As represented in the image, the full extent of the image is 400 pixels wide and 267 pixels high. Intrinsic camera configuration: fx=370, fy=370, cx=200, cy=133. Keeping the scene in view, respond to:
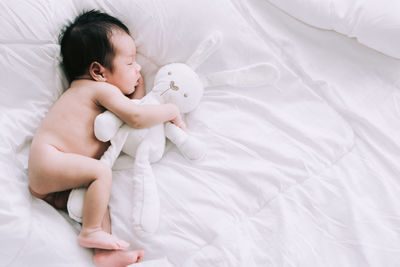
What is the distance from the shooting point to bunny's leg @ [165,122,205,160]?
1.02 meters

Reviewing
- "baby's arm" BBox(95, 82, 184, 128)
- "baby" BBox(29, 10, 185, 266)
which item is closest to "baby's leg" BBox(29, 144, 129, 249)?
"baby" BBox(29, 10, 185, 266)

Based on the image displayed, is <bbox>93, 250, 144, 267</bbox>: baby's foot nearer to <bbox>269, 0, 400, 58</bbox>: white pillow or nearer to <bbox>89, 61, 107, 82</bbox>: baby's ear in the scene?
<bbox>89, 61, 107, 82</bbox>: baby's ear

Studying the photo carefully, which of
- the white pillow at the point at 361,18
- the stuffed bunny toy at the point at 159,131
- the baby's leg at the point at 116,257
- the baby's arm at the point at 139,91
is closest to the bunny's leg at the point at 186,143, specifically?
the stuffed bunny toy at the point at 159,131

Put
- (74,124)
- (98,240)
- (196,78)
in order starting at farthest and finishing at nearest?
(196,78), (74,124), (98,240)

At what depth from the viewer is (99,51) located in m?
1.06

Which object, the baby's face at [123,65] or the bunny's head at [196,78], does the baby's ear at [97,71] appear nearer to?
the baby's face at [123,65]

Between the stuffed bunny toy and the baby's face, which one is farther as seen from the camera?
the baby's face

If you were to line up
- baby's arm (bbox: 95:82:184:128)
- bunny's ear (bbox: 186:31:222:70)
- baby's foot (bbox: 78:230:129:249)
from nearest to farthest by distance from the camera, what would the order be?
baby's foot (bbox: 78:230:129:249)
baby's arm (bbox: 95:82:184:128)
bunny's ear (bbox: 186:31:222:70)

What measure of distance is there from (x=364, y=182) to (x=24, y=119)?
3.10ft

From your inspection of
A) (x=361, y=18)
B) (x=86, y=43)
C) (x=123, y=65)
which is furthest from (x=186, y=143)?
(x=361, y=18)

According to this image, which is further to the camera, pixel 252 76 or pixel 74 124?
pixel 252 76

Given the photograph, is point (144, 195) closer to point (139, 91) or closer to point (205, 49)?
point (139, 91)

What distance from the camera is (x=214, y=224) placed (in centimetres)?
94

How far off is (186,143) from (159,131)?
0.29 feet
